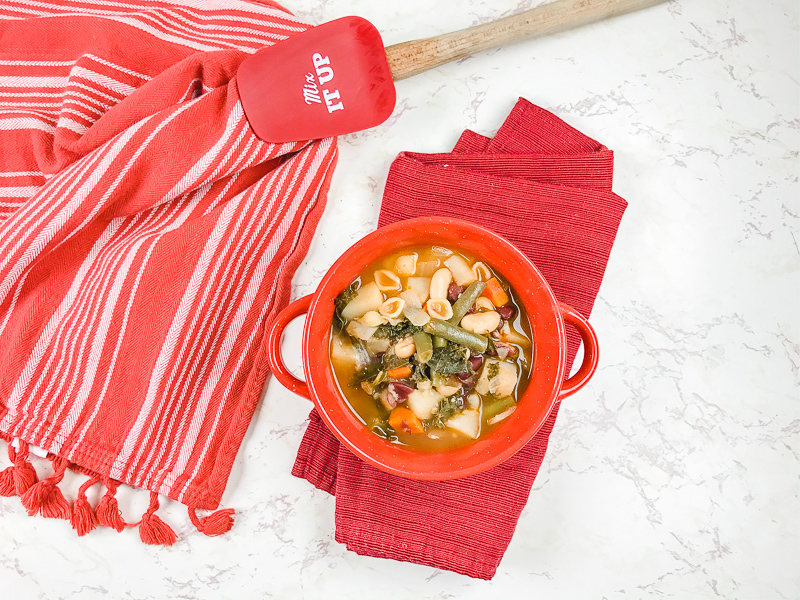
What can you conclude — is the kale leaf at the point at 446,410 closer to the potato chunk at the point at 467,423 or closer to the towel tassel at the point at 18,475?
the potato chunk at the point at 467,423

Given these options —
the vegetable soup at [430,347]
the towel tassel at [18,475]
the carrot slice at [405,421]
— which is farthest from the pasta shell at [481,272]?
the towel tassel at [18,475]

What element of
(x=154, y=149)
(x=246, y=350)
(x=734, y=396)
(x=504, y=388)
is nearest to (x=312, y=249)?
(x=246, y=350)

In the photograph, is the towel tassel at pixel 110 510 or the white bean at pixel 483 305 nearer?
the white bean at pixel 483 305

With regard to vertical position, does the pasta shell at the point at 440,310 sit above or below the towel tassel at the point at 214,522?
above

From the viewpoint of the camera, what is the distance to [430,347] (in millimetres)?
909

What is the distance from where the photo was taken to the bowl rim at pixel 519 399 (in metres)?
0.87

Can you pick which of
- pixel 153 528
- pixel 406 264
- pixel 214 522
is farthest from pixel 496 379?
pixel 153 528

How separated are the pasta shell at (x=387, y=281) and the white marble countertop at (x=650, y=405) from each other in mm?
219

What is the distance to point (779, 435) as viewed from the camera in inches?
44.0

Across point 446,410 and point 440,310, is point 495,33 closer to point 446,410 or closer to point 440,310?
point 440,310

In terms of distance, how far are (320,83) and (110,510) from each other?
84cm

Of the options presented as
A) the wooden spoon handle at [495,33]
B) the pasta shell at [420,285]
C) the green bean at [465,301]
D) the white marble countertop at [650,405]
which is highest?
the wooden spoon handle at [495,33]

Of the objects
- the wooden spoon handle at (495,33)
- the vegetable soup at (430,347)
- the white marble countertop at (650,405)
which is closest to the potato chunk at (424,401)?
the vegetable soup at (430,347)

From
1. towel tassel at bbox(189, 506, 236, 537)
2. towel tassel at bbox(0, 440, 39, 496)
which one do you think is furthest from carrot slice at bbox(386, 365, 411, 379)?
towel tassel at bbox(0, 440, 39, 496)
